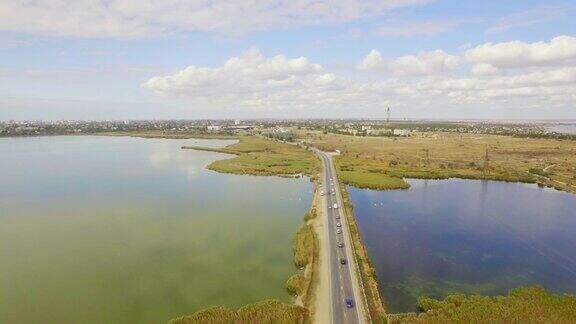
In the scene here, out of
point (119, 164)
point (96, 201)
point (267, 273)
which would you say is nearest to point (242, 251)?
point (267, 273)

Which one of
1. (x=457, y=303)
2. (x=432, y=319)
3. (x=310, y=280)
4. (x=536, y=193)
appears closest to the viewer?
(x=432, y=319)

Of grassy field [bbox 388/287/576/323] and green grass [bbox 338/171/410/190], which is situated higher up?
green grass [bbox 338/171/410/190]

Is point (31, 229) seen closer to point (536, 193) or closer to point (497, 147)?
point (536, 193)


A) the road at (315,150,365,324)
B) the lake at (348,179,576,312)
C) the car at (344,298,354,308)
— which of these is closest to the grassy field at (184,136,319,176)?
the lake at (348,179,576,312)

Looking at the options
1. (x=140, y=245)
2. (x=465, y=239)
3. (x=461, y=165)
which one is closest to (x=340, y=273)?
(x=465, y=239)

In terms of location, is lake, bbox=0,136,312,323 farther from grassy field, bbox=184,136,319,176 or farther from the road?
grassy field, bbox=184,136,319,176

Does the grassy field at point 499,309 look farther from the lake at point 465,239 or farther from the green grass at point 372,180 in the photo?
the green grass at point 372,180
